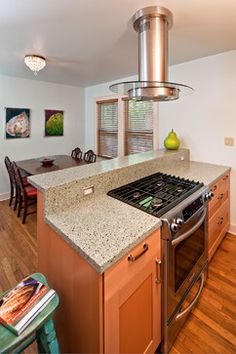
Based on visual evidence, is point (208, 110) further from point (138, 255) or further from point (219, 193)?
point (138, 255)

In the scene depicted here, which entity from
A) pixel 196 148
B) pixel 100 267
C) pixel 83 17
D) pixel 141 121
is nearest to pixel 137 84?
pixel 83 17

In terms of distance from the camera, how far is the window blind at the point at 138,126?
3.65 m

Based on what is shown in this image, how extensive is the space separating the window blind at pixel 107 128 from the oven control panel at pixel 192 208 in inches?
120

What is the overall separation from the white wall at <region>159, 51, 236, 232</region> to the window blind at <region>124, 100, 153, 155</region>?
57cm

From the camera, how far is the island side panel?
2.95ft

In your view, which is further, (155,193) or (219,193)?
(219,193)

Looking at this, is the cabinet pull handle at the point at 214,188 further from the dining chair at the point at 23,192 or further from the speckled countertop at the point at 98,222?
the dining chair at the point at 23,192

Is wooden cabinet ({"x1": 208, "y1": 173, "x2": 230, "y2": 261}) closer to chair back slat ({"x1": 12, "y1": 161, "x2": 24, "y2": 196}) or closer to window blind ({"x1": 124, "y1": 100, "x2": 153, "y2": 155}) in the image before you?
window blind ({"x1": 124, "y1": 100, "x2": 153, "y2": 155})

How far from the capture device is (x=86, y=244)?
3.16 feet

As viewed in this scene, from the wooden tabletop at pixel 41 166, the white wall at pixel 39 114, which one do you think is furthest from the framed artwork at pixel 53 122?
the wooden tabletop at pixel 41 166

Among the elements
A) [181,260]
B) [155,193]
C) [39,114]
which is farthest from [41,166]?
[181,260]

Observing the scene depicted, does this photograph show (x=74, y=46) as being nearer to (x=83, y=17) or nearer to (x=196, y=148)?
(x=83, y=17)

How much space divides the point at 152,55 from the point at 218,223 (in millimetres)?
1776

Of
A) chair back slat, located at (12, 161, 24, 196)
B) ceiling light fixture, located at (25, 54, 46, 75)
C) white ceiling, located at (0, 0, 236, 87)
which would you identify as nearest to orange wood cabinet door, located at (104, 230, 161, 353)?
white ceiling, located at (0, 0, 236, 87)
